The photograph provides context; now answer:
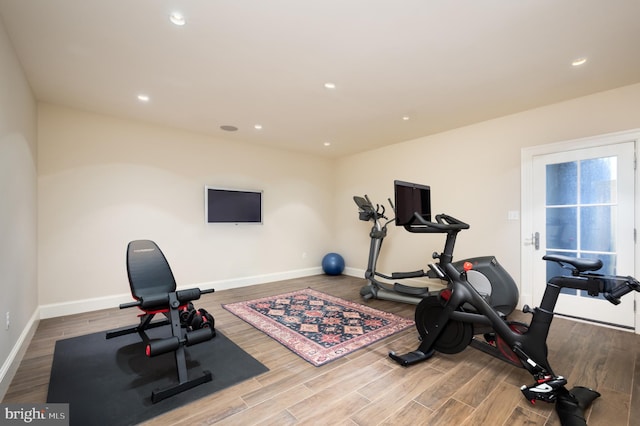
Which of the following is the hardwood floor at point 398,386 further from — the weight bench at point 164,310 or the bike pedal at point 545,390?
the weight bench at point 164,310

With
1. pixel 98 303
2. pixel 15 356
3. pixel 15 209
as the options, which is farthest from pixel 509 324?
pixel 98 303

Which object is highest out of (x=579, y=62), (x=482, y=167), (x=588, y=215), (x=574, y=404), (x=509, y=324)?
(x=579, y=62)

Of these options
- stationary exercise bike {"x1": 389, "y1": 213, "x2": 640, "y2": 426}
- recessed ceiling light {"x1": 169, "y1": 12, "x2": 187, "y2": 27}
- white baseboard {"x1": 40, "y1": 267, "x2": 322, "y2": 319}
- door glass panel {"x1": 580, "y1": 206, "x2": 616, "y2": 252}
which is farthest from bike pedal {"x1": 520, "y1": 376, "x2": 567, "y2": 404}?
white baseboard {"x1": 40, "y1": 267, "x2": 322, "y2": 319}

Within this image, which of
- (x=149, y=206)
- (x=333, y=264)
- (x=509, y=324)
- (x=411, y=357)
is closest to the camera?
(x=509, y=324)

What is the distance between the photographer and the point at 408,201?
104 inches

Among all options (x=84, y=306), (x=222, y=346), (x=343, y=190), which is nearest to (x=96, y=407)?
(x=222, y=346)

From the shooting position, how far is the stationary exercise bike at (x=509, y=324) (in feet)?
6.02

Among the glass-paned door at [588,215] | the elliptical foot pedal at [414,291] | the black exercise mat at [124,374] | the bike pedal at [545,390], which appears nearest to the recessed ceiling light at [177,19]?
the black exercise mat at [124,374]

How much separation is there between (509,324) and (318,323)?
1.88m

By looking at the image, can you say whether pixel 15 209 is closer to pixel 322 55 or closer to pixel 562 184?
A: pixel 322 55

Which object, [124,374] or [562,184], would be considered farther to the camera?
[562,184]

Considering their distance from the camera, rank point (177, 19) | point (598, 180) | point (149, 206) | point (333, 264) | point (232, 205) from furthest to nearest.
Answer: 1. point (333, 264)
2. point (232, 205)
3. point (149, 206)
4. point (598, 180)
5. point (177, 19)

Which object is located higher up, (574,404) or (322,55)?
(322,55)

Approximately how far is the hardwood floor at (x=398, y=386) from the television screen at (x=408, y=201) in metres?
1.21
